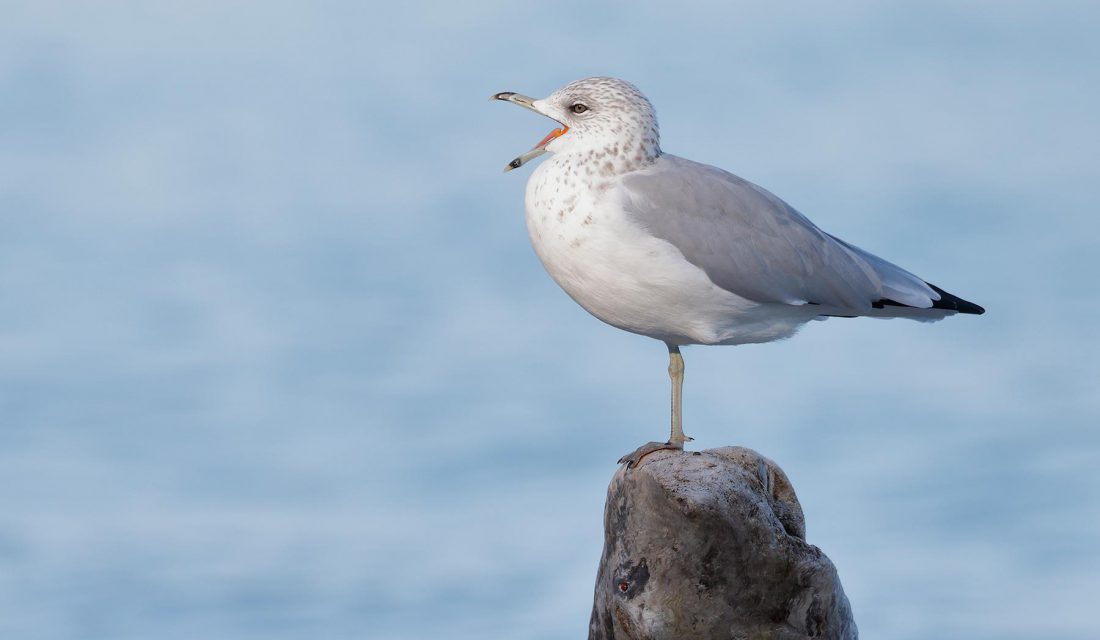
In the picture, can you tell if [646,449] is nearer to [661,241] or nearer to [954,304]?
[661,241]

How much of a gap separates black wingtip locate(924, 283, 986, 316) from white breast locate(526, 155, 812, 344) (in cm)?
179

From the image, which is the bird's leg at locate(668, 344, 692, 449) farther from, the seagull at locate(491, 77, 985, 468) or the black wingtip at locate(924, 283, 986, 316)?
the black wingtip at locate(924, 283, 986, 316)

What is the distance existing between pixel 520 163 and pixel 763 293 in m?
2.13

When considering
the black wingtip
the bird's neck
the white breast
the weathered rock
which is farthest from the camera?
the black wingtip

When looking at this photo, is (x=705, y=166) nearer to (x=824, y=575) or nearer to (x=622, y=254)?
(x=622, y=254)

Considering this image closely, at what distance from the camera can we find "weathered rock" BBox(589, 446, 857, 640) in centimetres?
1108

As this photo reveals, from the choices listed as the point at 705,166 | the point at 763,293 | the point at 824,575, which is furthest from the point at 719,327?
the point at 824,575

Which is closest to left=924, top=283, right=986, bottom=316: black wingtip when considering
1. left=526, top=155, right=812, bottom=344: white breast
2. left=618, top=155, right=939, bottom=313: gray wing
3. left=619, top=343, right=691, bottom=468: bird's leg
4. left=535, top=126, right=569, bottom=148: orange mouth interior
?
left=618, top=155, right=939, bottom=313: gray wing

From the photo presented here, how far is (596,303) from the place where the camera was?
37.1 ft

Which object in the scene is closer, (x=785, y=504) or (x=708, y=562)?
(x=708, y=562)

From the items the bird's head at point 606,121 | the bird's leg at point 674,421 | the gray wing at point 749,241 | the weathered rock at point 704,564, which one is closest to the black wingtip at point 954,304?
the gray wing at point 749,241

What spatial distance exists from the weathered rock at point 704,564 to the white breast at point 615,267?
109cm

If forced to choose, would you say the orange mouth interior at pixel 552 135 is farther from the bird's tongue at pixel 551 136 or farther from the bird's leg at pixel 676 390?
the bird's leg at pixel 676 390

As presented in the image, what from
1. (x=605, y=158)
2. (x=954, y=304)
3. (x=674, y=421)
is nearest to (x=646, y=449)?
(x=674, y=421)
